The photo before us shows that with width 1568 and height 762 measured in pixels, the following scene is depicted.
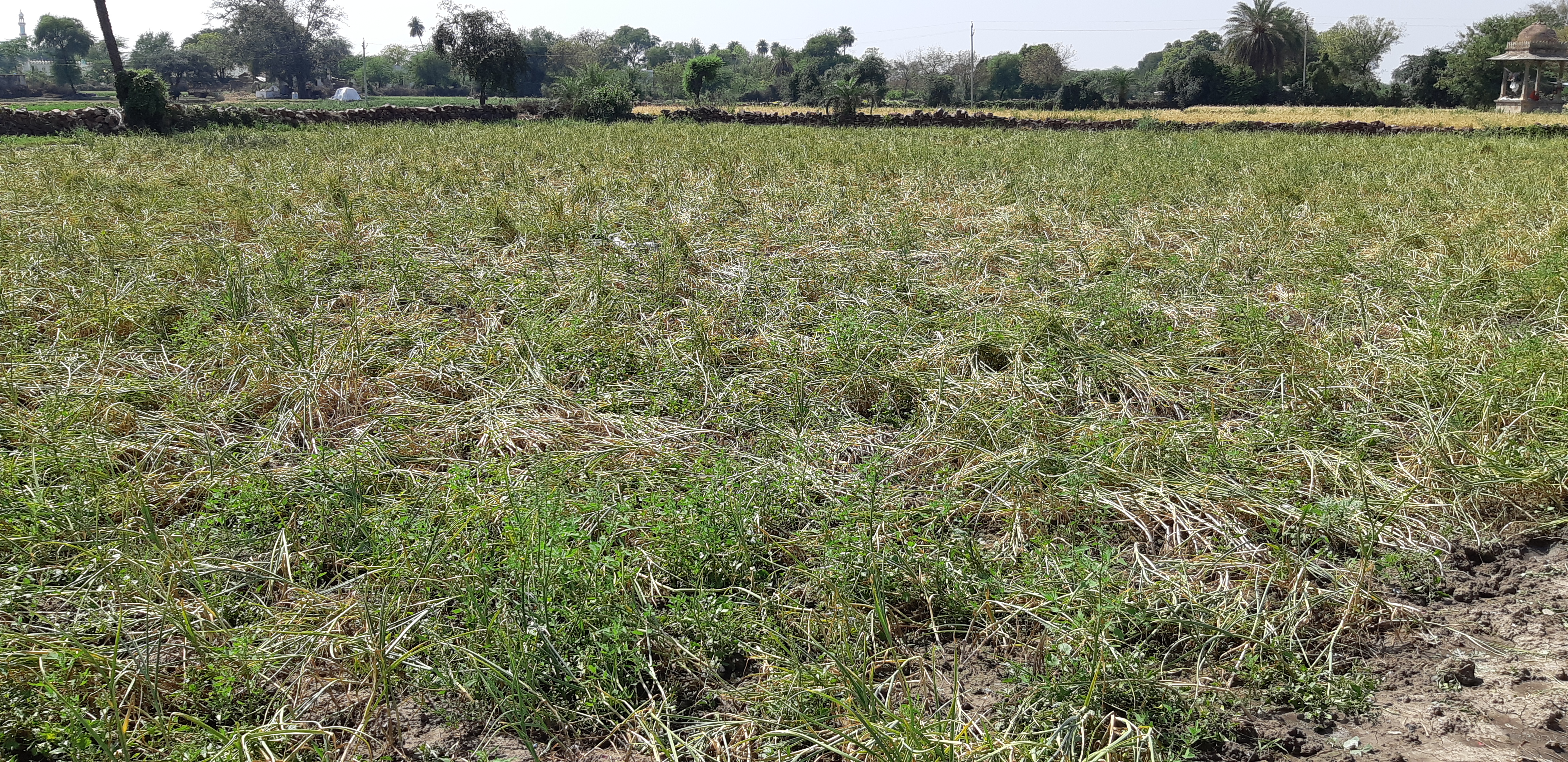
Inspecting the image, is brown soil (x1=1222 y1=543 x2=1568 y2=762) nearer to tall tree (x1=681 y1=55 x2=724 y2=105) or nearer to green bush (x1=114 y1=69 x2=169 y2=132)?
green bush (x1=114 y1=69 x2=169 y2=132)

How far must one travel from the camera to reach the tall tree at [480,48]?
32781mm

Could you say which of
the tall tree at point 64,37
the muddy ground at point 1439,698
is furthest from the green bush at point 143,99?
the tall tree at point 64,37

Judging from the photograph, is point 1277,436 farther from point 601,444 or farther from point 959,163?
point 959,163

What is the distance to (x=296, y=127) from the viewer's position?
1905 cm

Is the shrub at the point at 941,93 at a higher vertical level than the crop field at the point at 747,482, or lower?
higher

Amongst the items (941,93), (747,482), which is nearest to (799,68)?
(941,93)

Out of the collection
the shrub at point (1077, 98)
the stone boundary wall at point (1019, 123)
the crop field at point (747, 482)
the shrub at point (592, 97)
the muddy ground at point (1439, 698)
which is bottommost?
the muddy ground at point (1439, 698)

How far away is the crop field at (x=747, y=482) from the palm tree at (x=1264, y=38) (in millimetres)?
51939

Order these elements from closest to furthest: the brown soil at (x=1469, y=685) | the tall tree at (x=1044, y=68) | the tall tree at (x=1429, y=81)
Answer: the brown soil at (x=1469, y=685), the tall tree at (x=1429, y=81), the tall tree at (x=1044, y=68)

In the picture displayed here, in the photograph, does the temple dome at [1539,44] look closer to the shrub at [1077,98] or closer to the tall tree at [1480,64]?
the tall tree at [1480,64]

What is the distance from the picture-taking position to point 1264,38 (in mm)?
49531

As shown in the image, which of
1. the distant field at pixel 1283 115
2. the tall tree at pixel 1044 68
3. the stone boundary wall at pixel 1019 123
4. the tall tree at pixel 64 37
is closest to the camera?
the stone boundary wall at pixel 1019 123

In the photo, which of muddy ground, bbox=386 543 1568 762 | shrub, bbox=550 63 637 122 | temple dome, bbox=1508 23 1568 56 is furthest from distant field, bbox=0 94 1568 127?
muddy ground, bbox=386 543 1568 762

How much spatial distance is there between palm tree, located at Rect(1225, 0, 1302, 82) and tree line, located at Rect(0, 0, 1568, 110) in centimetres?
8
